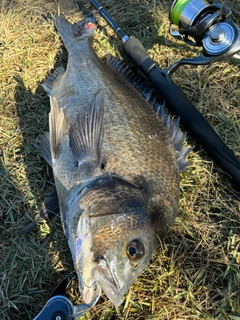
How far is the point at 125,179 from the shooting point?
239 centimetres

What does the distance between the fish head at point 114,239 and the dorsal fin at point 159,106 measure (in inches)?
26.0

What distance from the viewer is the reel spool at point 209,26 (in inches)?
113

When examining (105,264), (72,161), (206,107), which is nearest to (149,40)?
(206,107)

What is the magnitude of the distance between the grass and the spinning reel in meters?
0.53

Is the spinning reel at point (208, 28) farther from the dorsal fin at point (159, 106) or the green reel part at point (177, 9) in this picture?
the dorsal fin at point (159, 106)

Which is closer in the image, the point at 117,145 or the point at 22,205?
the point at 117,145

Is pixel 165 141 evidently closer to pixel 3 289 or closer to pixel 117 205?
pixel 117 205

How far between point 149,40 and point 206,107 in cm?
100

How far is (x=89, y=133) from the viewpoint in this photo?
2559 mm

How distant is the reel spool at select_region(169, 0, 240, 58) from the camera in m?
2.86

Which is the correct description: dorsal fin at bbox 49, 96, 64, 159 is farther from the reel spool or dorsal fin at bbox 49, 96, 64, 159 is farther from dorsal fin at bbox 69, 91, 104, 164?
the reel spool

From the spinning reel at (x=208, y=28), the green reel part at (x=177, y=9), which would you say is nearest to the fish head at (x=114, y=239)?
the spinning reel at (x=208, y=28)

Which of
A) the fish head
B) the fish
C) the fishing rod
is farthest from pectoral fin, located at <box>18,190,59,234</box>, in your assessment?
the fishing rod

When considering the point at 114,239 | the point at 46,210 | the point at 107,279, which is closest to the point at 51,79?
the point at 46,210
